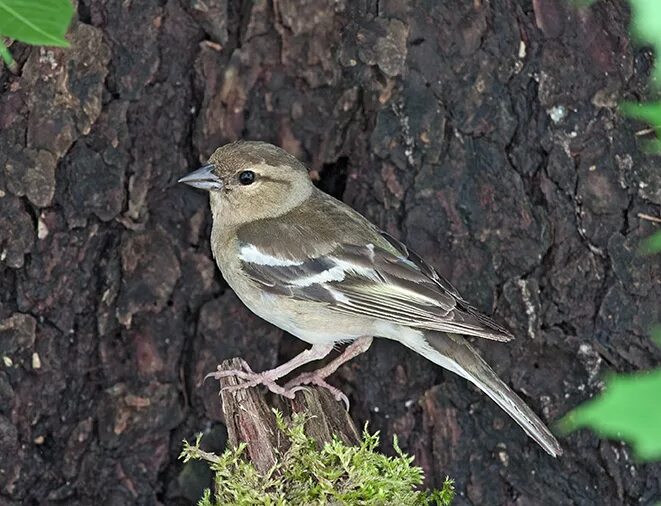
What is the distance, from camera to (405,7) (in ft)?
12.7

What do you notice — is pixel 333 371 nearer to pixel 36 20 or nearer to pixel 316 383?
pixel 316 383

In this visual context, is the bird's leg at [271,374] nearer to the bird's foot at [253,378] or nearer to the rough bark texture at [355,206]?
the bird's foot at [253,378]

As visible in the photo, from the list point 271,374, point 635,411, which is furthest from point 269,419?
point 635,411

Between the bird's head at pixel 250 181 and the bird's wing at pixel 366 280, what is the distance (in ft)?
0.96

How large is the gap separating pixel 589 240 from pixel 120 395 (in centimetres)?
235

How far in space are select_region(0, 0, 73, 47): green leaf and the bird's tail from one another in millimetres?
2682

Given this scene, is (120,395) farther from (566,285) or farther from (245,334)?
(566,285)

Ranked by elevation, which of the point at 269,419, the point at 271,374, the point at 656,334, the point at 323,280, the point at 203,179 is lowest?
the point at 271,374

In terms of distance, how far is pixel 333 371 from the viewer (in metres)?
4.18

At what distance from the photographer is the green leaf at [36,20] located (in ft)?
4.50

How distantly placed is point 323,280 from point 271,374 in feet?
1.63

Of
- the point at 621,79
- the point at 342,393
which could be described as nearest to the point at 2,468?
the point at 342,393

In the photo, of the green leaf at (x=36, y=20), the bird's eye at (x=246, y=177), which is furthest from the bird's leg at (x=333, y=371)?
the green leaf at (x=36, y=20)

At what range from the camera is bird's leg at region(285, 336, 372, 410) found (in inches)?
160
